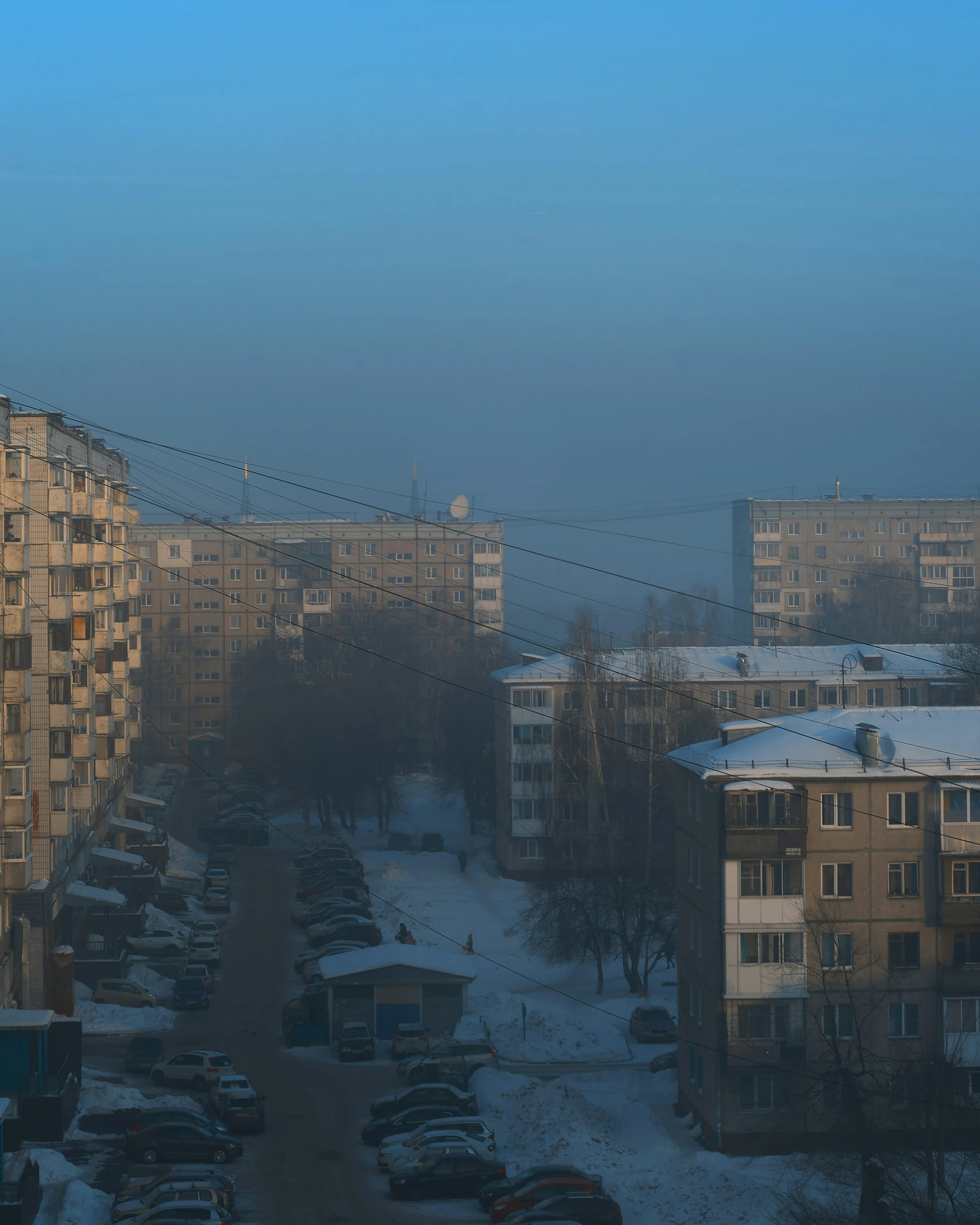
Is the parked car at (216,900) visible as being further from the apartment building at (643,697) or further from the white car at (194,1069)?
the white car at (194,1069)

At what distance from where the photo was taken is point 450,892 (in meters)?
34.5

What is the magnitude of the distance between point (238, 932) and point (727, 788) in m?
15.7

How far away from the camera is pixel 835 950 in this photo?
692 inches

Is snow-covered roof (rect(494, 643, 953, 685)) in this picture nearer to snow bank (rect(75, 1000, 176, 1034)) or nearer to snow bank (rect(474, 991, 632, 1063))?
snow bank (rect(474, 991, 632, 1063))

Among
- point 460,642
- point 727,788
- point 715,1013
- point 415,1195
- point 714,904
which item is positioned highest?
point 460,642

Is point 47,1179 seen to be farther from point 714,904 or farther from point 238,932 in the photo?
point 238,932

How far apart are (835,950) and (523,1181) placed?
5074 mm

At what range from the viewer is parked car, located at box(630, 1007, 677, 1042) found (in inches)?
893

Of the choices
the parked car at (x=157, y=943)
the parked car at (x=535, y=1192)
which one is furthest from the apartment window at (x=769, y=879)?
the parked car at (x=157, y=943)

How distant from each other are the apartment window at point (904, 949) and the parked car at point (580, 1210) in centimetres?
506

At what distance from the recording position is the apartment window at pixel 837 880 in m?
17.7

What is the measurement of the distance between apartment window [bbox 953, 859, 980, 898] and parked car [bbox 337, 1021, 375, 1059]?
9.29 meters

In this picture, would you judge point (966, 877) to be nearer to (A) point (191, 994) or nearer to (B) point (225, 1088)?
(B) point (225, 1088)

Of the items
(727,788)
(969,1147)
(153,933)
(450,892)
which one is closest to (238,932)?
(153,933)
